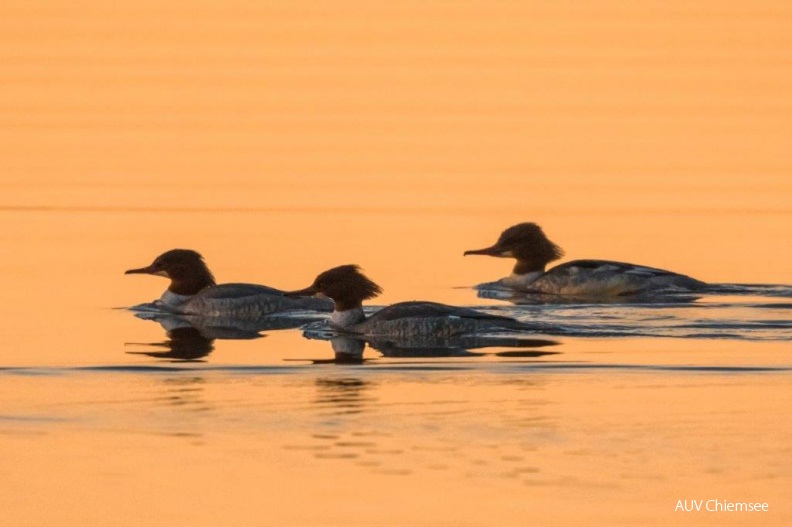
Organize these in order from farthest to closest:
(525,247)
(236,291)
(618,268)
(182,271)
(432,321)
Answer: (525,247) → (618,268) → (182,271) → (236,291) → (432,321)

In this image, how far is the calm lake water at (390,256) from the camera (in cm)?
1312

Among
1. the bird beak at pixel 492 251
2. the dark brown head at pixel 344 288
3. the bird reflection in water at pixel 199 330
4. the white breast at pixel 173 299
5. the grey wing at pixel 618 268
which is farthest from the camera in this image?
the bird beak at pixel 492 251

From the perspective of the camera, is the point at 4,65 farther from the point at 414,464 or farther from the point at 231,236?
the point at 414,464

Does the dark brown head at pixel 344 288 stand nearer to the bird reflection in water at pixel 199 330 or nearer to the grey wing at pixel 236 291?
the bird reflection in water at pixel 199 330

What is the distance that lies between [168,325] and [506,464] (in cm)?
867

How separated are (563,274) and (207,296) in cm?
467

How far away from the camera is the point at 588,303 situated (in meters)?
23.6

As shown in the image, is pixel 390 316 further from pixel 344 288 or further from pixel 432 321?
pixel 344 288

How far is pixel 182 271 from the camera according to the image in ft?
76.0

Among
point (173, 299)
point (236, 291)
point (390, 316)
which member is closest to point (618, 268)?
point (236, 291)

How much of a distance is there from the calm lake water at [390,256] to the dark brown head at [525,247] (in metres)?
0.54

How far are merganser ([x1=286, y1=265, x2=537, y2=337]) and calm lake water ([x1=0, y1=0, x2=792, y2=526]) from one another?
0.54 metres

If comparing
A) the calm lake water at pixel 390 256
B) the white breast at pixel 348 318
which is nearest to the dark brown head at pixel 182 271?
the calm lake water at pixel 390 256

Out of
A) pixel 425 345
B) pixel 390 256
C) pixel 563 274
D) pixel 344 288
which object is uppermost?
pixel 390 256
